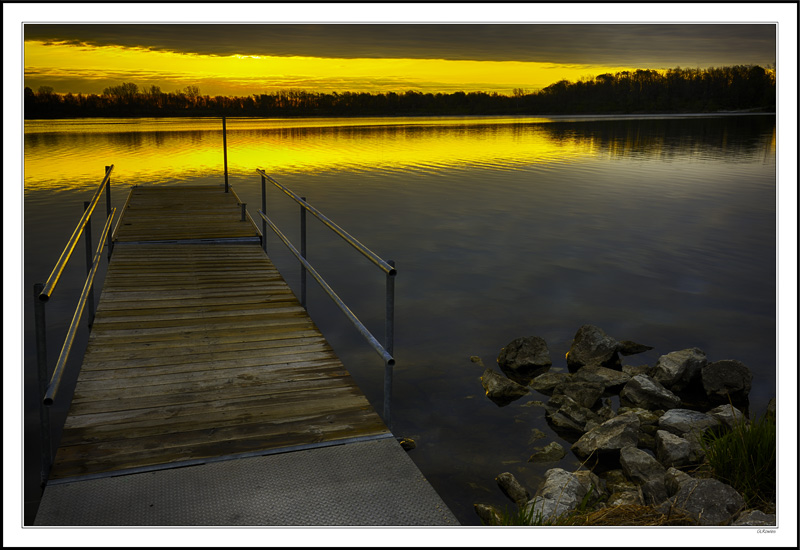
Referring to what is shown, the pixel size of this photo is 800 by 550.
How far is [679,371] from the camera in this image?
752cm

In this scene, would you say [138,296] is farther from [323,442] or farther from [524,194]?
[524,194]

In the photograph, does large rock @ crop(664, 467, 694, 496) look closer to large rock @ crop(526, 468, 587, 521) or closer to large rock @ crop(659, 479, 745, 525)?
large rock @ crop(659, 479, 745, 525)

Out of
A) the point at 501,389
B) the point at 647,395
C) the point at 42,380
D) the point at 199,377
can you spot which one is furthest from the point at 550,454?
the point at 42,380

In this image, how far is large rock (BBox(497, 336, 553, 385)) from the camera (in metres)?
8.13

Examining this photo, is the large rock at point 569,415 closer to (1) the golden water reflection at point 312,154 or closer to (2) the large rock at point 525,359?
(2) the large rock at point 525,359

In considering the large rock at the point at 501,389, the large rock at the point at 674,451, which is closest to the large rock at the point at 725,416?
the large rock at the point at 674,451

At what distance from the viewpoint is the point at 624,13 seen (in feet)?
13.7

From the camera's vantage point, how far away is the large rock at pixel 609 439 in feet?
19.5

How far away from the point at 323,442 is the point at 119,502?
3.75 ft

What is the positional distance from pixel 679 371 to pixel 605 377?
793mm

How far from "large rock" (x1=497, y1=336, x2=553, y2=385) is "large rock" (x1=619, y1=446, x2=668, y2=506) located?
240cm

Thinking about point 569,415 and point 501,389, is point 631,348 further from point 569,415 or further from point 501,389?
point 569,415

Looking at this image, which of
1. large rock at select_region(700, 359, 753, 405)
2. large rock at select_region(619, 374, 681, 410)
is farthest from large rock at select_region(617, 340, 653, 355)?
large rock at select_region(619, 374, 681, 410)

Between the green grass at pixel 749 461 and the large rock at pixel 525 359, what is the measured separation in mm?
3046
